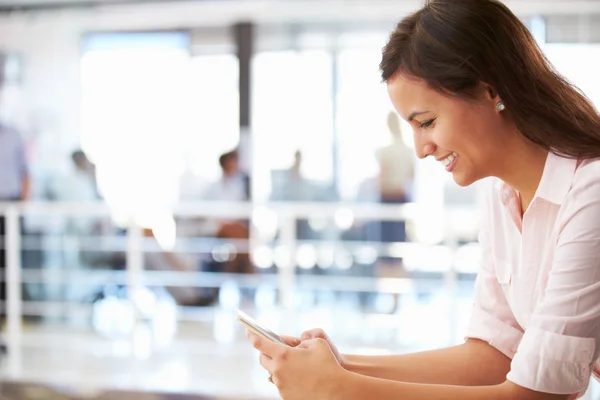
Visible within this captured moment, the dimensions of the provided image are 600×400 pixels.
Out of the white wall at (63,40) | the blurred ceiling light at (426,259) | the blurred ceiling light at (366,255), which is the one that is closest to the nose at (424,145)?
the blurred ceiling light at (366,255)

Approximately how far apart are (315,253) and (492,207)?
3817mm

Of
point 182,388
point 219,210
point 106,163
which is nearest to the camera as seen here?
point 182,388

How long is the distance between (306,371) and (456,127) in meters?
0.34

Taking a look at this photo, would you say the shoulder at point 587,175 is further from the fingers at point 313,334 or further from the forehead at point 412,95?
the fingers at point 313,334

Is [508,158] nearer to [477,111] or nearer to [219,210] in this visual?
[477,111]

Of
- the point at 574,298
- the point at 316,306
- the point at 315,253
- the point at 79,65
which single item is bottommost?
the point at 316,306

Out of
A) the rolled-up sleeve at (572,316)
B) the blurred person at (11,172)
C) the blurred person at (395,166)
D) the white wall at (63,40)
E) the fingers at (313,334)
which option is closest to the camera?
the rolled-up sleeve at (572,316)

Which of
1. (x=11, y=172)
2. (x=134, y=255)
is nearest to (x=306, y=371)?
(x=134, y=255)

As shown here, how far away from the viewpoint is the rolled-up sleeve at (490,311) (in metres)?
1.06

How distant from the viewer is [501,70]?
2.86 feet

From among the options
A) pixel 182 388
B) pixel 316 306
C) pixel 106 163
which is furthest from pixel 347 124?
pixel 182 388

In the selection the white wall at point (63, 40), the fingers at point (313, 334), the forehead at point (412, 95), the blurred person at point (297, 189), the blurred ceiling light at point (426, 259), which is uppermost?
the white wall at point (63, 40)

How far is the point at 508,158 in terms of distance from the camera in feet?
3.04

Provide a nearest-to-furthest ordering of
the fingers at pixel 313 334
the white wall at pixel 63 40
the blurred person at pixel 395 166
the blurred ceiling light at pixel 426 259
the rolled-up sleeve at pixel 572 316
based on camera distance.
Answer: the rolled-up sleeve at pixel 572 316
the fingers at pixel 313 334
the blurred person at pixel 395 166
the blurred ceiling light at pixel 426 259
the white wall at pixel 63 40
